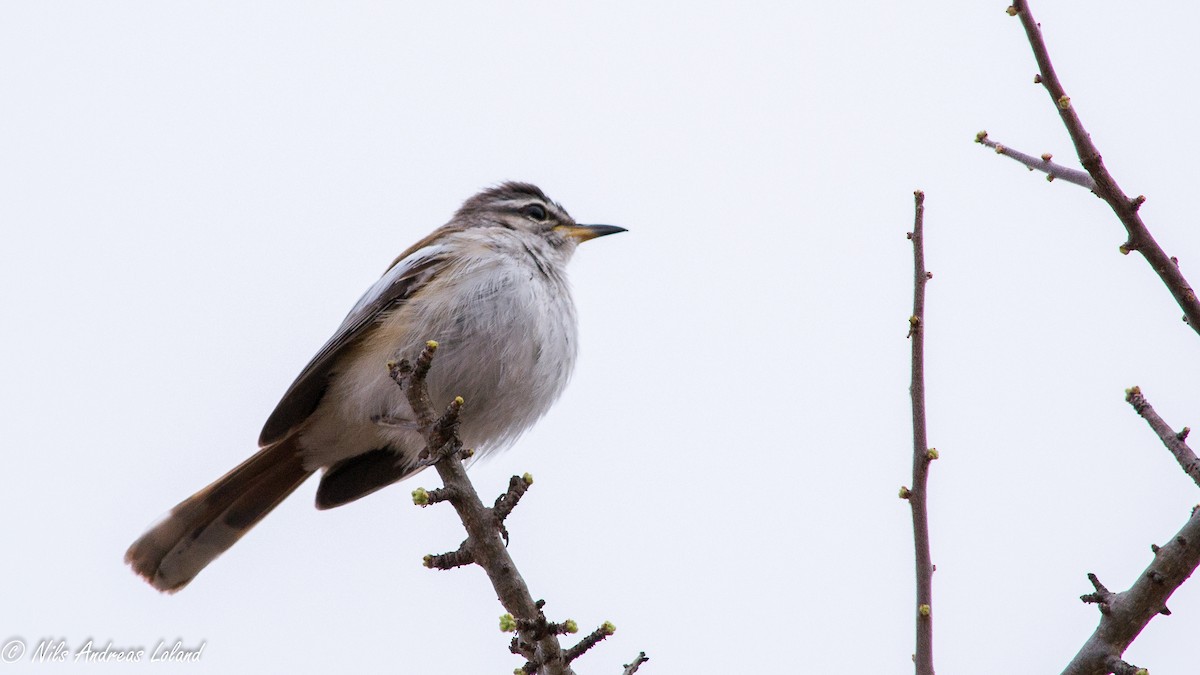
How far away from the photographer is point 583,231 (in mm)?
7992

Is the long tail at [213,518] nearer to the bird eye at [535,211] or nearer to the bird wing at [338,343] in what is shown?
the bird wing at [338,343]

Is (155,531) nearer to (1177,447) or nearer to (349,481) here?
(349,481)

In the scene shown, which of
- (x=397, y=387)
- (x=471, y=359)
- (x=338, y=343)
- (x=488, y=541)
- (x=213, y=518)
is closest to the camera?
(x=488, y=541)

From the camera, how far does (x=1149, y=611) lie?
3387 mm

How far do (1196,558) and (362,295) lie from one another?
207 inches

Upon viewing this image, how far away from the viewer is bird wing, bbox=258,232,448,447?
6734mm

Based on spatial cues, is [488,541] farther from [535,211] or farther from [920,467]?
[535,211]

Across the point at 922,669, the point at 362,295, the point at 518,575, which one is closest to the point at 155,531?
the point at 362,295

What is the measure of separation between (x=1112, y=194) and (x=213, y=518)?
5.60 m

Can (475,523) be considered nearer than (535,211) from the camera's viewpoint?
Yes

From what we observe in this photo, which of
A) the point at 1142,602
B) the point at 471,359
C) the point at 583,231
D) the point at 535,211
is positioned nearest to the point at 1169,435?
the point at 1142,602

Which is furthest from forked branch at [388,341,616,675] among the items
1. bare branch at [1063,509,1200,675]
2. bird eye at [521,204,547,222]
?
bird eye at [521,204,547,222]

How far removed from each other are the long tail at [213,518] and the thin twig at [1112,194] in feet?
16.6

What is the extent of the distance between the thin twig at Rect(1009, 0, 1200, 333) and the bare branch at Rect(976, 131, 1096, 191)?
166mm
